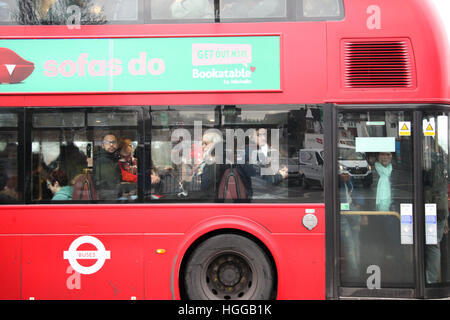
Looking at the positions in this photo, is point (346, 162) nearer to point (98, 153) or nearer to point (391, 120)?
point (391, 120)

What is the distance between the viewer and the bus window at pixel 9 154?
→ 11.5ft

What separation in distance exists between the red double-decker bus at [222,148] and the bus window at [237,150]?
16 mm

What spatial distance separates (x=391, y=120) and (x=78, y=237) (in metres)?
3.75

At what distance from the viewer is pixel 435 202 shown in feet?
11.1

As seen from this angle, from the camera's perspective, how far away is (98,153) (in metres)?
3.50

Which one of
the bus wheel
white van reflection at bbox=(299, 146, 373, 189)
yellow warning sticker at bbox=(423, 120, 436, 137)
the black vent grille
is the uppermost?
the black vent grille

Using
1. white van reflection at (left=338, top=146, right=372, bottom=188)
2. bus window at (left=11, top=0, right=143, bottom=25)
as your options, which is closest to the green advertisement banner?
bus window at (left=11, top=0, right=143, bottom=25)

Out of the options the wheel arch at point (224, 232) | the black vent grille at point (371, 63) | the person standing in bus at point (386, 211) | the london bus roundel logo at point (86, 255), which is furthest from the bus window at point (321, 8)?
the london bus roundel logo at point (86, 255)

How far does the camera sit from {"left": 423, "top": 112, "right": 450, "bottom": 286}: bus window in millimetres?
3361

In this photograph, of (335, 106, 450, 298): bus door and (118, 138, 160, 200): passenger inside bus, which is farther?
(118, 138, 160, 200): passenger inside bus

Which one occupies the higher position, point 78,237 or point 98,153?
point 98,153

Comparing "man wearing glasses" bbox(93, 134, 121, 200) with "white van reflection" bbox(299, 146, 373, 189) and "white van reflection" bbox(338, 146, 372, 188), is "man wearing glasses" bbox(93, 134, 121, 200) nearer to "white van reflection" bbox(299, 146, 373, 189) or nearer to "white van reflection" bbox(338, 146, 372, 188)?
"white van reflection" bbox(299, 146, 373, 189)

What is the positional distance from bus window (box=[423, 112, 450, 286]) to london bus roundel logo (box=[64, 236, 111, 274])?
357 cm

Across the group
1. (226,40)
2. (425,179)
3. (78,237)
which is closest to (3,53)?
(78,237)
